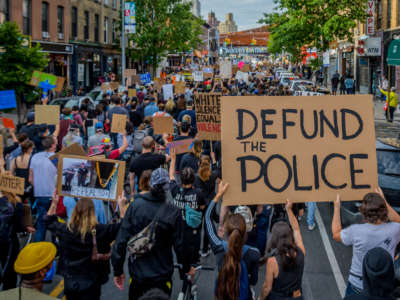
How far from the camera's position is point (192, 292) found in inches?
212

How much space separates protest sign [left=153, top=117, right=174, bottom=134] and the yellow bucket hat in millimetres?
5656

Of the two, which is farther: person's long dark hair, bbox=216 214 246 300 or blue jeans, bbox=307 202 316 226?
blue jeans, bbox=307 202 316 226

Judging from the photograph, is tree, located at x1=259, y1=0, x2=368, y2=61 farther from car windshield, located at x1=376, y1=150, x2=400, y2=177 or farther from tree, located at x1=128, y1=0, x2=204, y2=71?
car windshield, located at x1=376, y1=150, x2=400, y2=177

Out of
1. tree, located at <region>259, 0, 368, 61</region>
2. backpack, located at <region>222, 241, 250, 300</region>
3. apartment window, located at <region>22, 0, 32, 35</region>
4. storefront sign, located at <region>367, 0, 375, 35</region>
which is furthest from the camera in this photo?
storefront sign, located at <region>367, 0, 375, 35</region>

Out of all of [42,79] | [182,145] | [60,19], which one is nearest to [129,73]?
[42,79]

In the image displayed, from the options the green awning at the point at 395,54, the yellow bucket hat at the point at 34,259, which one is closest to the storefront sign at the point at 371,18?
the green awning at the point at 395,54

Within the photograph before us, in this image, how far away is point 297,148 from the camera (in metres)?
4.30

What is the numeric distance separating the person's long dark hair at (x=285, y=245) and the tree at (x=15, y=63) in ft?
42.9

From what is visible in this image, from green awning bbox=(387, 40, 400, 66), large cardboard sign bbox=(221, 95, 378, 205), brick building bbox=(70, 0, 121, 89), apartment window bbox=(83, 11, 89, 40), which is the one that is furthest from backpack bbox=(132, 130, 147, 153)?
apartment window bbox=(83, 11, 89, 40)

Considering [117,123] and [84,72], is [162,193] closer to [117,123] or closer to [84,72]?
[117,123]

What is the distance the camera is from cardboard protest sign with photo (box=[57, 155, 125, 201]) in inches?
191

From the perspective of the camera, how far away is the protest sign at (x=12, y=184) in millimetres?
5355

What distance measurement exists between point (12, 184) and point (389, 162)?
6226mm

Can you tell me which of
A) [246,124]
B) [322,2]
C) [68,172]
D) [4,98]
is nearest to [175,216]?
[246,124]
